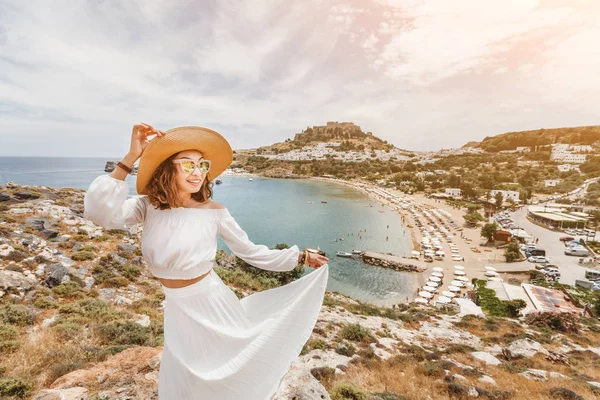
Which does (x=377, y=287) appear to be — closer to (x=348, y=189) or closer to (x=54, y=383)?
(x=54, y=383)

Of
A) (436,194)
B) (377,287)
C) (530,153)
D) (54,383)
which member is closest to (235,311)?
(54,383)

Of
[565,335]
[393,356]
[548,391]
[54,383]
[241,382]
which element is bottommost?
[565,335]

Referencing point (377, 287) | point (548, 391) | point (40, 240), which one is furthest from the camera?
point (377, 287)

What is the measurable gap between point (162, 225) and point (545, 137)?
138 metres

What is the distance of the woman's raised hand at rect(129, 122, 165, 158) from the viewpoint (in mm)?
1386

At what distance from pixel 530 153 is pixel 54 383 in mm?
112589

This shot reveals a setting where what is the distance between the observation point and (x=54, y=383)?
8.35 feet

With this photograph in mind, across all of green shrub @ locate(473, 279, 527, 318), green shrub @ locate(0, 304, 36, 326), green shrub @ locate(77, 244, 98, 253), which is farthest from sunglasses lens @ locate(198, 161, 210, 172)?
green shrub @ locate(473, 279, 527, 318)

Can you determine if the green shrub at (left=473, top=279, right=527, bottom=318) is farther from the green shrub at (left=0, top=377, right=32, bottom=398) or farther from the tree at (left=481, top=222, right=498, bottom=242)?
the green shrub at (left=0, top=377, right=32, bottom=398)

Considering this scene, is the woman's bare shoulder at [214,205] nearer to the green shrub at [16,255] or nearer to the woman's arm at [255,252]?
the woman's arm at [255,252]

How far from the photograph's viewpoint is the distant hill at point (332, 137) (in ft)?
425

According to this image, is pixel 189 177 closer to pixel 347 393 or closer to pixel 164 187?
pixel 164 187

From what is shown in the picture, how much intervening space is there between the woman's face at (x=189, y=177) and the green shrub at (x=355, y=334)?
5.70 metres

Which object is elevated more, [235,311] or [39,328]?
[235,311]
